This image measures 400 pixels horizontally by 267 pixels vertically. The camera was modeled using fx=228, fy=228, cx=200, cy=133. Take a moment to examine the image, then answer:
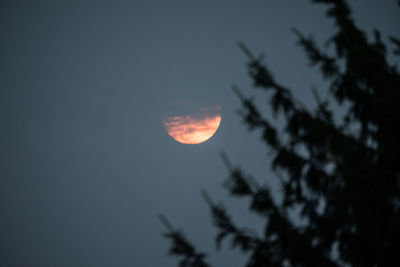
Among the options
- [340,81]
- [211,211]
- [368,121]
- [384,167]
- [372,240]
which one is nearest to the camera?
[372,240]

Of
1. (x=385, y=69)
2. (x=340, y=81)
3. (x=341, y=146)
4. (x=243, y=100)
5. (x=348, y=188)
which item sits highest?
(x=243, y=100)

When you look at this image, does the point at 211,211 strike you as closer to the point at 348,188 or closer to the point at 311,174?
the point at 311,174

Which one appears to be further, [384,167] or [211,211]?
[211,211]

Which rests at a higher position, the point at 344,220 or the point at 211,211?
the point at 211,211

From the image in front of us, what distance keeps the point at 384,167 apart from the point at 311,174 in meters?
1.47

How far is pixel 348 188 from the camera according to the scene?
4.40 metres

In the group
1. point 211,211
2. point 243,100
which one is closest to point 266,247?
point 211,211

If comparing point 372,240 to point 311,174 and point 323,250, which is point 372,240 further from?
point 311,174

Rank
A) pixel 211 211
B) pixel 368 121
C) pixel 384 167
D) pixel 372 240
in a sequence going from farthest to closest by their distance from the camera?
pixel 211 211
pixel 368 121
pixel 384 167
pixel 372 240

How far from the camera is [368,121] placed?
17.3 ft

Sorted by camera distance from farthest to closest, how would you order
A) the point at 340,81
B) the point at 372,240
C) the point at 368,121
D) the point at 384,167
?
the point at 340,81, the point at 368,121, the point at 384,167, the point at 372,240

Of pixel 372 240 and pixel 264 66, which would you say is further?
pixel 264 66

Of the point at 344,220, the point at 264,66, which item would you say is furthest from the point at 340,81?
the point at 344,220

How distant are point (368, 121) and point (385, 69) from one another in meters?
1.25
